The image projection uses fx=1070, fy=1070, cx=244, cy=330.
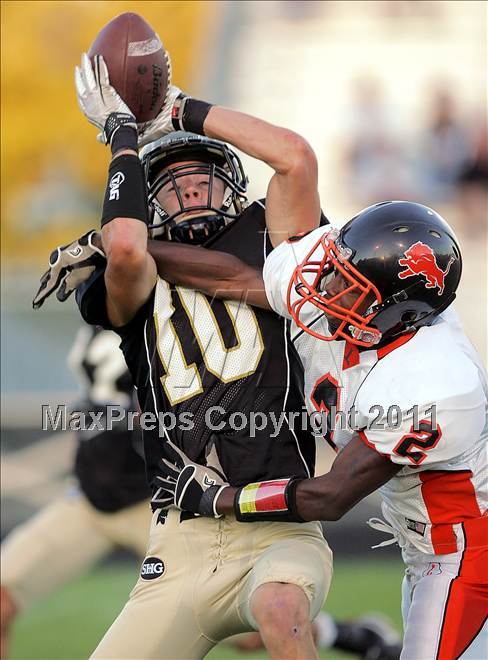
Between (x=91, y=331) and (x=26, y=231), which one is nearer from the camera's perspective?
(x=91, y=331)

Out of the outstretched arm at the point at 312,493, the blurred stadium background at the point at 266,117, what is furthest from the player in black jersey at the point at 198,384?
the blurred stadium background at the point at 266,117

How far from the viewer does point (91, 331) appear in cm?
523

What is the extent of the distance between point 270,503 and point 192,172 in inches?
40.3

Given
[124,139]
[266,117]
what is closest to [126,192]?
[124,139]

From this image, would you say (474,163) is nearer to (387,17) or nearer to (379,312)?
(387,17)

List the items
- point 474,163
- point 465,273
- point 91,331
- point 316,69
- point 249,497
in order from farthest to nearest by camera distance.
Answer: point 316,69, point 474,163, point 465,273, point 91,331, point 249,497

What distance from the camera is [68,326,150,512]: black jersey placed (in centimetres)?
470

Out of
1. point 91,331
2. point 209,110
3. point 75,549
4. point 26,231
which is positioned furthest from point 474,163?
A: point 209,110

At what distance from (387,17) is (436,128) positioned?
1.95m

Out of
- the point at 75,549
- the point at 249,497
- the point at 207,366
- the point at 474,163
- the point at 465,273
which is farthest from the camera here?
the point at 474,163

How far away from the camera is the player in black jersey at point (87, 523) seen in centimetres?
459

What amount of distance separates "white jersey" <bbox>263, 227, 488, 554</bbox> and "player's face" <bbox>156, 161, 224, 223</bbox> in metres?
0.28

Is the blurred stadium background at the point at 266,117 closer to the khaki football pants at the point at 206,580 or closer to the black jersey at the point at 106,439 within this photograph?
the black jersey at the point at 106,439

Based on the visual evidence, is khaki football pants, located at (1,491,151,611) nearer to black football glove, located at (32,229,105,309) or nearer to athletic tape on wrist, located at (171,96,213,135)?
black football glove, located at (32,229,105,309)
